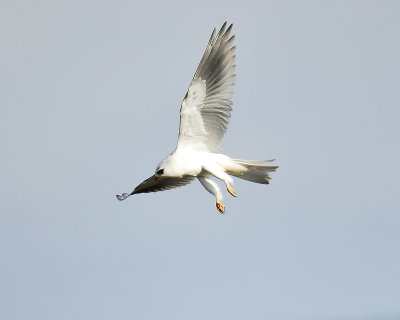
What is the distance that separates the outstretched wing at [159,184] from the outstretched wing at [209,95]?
96cm

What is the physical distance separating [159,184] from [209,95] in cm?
212

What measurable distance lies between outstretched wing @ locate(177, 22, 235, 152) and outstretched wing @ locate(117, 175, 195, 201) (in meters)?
0.96

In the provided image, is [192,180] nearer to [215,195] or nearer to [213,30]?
[215,195]

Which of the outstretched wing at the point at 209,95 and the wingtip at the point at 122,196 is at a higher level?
the outstretched wing at the point at 209,95

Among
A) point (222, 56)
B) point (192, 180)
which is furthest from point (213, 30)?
point (192, 180)

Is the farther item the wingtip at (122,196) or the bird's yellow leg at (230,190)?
the wingtip at (122,196)

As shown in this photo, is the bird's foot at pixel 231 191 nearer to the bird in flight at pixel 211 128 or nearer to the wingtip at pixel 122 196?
the bird in flight at pixel 211 128

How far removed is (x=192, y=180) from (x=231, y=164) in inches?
55.2

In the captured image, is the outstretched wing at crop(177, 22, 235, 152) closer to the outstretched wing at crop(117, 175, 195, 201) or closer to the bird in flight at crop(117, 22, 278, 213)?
the bird in flight at crop(117, 22, 278, 213)

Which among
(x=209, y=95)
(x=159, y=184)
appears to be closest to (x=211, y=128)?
(x=209, y=95)

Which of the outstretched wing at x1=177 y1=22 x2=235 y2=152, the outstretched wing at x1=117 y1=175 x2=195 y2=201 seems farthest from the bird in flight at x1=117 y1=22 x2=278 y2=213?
the outstretched wing at x1=117 y1=175 x2=195 y2=201

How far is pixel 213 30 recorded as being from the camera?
15.6 m

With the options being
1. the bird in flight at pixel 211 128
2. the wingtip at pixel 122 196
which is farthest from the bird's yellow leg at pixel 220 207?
the wingtip at pixel 122 196

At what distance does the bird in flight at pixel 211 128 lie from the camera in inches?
609
